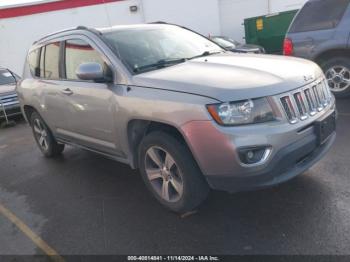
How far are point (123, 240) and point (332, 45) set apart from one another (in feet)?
→ 16.4

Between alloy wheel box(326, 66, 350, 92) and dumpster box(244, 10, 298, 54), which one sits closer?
alloy wheel box(326, 66, 350, 92)

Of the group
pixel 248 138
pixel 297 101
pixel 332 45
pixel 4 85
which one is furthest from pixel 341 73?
pixel 4 85

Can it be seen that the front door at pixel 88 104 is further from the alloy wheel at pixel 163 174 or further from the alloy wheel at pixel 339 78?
the alloy wheel at pixel 339 78

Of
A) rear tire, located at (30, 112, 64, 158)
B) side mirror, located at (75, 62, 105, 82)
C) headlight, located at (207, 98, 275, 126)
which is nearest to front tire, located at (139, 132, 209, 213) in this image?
headlight, located at (207, 98, 275, 126)

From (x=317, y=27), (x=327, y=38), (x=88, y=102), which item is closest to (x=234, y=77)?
(x=88, y=102)

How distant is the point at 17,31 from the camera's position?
17.1m

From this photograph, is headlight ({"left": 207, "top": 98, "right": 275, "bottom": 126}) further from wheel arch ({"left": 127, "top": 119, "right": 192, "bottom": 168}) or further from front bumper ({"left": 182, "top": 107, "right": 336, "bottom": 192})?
wheel arch ({"left": 127, "top": 119, "right": 192, "bottom": 168})

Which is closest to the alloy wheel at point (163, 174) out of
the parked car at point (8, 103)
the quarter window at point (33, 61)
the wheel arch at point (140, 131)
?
the wheel arch at point (140, 131)

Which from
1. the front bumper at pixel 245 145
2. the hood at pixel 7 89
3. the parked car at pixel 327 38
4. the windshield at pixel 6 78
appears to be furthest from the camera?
the windshield at pixel 6 78

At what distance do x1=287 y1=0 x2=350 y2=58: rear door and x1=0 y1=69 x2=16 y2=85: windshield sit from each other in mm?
7989

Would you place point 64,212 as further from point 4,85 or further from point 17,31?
point 17,31

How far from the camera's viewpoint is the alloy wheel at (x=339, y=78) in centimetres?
646

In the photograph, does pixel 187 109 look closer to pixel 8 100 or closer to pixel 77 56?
pixel 77 56

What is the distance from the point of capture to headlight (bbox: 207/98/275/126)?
2.88 metres
